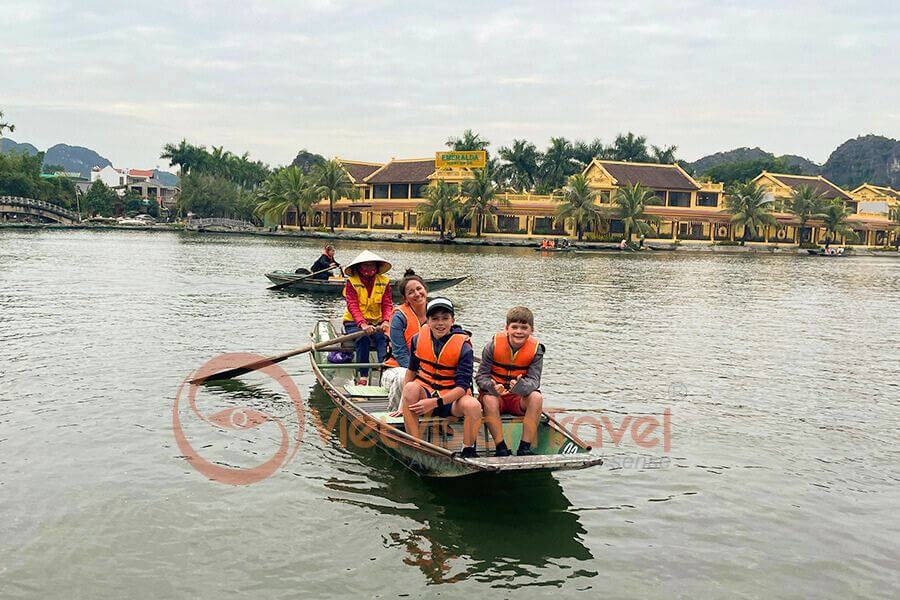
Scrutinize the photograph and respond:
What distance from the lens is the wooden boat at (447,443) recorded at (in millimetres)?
6117

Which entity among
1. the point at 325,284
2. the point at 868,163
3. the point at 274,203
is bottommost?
the point at 325,284

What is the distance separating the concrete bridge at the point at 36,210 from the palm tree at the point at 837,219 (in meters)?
74.7

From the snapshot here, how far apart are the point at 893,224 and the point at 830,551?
78.4 metres

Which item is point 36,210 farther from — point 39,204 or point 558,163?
point 558,163

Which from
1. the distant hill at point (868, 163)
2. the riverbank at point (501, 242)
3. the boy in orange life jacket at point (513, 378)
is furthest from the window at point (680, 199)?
the distant hill at point (868, 163)

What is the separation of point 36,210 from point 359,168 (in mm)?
32124

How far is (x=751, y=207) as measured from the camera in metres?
62.8

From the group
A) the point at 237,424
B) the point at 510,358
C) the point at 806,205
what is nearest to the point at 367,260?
the point at 237,424

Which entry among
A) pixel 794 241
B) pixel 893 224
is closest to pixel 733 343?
pixel 794 241

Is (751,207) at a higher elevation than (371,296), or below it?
higher

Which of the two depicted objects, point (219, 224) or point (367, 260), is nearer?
point (367, 260)

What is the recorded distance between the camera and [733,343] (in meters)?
15.9

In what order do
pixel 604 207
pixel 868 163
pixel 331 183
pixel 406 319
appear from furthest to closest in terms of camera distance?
1. pixel 868 163
2. pixel 331 183
3. pixel 604 207
4. pixel 406 319

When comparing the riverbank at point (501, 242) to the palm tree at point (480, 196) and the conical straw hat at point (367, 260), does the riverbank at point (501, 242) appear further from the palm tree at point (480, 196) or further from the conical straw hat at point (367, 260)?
the conical straw hat at point (367, 260)
